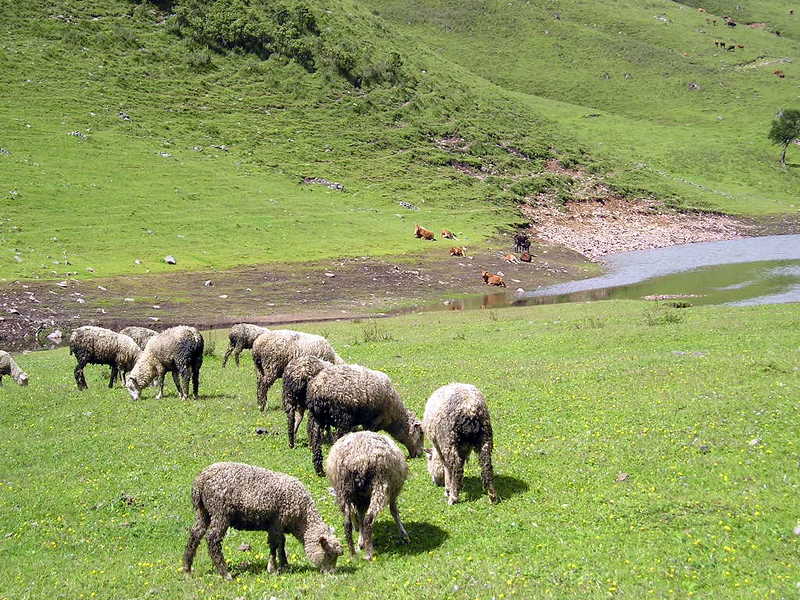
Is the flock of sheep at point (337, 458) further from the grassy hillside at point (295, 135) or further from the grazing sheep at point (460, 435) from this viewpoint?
the grassy hillside at point (295, 135)

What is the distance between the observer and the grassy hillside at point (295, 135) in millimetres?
55219

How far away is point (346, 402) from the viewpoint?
14.6 meters

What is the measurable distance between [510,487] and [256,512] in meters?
5.04

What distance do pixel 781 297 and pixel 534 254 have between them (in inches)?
907

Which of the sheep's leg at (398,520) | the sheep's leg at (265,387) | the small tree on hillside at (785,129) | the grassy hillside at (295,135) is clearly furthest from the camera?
the small tree on hillside at (785,129)

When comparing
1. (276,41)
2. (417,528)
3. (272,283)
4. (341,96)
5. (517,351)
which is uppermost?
(276,41)

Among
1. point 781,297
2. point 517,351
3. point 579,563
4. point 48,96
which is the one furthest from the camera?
point 48,96

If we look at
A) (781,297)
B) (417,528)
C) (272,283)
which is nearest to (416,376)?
(417,528)

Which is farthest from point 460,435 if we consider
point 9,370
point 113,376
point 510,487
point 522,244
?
point 522,244

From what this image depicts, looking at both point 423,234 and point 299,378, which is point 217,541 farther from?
point 423,234

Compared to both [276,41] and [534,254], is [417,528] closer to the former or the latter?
[534,254]

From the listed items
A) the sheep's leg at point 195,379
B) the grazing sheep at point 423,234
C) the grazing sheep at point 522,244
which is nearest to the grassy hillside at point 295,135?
the grazing sheep at point 423,234

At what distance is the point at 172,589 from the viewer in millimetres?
10859

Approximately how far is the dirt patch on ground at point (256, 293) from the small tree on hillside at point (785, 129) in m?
70.8
